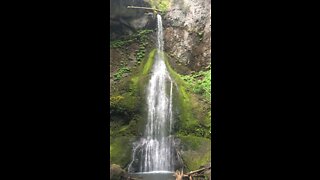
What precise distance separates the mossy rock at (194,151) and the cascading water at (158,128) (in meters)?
0.23

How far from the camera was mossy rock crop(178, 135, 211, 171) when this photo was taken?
5.88 metres

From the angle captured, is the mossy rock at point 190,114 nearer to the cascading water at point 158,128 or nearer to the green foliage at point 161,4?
the cascading water at point 158,128

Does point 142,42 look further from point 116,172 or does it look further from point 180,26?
point 116,172

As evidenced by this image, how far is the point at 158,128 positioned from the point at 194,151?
2.45ft

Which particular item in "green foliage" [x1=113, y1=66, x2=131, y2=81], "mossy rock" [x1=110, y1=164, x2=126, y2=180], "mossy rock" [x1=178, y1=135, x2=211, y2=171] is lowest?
"mossy rock" [x1=110, y1=164, x2=126, y2=180]

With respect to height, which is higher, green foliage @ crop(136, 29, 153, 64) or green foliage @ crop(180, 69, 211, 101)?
green foliage @ crop(136, 29, 153, 64)

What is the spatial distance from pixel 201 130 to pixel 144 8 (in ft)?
8.36

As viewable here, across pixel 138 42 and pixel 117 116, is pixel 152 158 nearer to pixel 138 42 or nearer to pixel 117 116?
pixel 117 116

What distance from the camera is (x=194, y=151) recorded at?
236 inches

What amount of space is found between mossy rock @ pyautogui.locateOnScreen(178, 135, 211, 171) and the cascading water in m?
0.23

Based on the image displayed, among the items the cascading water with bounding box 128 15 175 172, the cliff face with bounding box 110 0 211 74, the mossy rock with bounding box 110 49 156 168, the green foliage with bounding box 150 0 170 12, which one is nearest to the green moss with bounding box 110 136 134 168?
the mossy rock with bounding box 110 49 156 168

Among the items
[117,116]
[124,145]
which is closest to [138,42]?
[117,116]

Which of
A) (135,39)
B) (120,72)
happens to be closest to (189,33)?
(135,39)

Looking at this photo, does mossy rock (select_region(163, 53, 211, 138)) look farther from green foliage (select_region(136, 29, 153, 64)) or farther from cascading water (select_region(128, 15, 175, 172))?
green foliage (select_region(136, 29, 153, 64))
